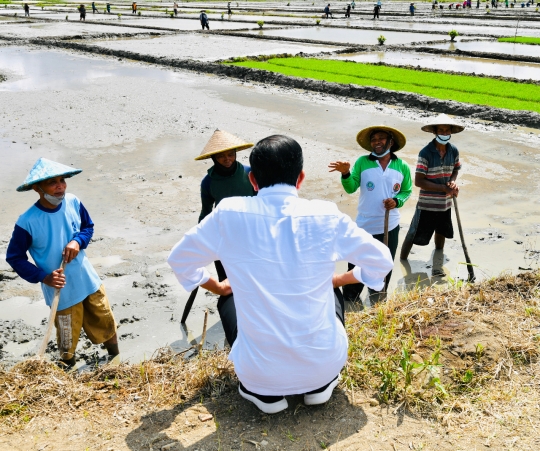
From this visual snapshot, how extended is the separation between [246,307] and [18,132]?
9820mm

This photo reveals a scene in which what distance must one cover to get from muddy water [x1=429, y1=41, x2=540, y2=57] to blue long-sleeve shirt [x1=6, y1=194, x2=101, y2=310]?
21.3 metres

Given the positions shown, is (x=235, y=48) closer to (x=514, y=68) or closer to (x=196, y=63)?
(x=196, y=63)

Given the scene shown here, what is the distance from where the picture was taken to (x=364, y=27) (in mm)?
31969

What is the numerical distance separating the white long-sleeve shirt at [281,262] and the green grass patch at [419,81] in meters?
10.7

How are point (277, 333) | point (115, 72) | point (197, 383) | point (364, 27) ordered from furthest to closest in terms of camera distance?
point (364, 27), point (115, 72), point (197, 383), point (277, 333)

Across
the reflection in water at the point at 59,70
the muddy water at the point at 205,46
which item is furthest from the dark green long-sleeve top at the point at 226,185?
the muddy water at the point at 205,46

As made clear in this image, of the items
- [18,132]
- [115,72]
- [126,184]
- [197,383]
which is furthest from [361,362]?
[115,72]

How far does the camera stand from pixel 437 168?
5.12 meters

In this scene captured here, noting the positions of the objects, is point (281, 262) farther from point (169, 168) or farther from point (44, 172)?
point (169, 168)

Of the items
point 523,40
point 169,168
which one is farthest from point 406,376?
point 523,40

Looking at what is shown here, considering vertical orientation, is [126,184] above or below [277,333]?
below

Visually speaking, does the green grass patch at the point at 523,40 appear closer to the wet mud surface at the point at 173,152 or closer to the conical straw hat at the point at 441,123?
the wet mud surface at the point at 173,152

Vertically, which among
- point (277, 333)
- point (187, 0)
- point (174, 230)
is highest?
point (187, 0)

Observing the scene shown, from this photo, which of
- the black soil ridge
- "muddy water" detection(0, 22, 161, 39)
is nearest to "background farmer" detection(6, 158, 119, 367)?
the black soil ridge
